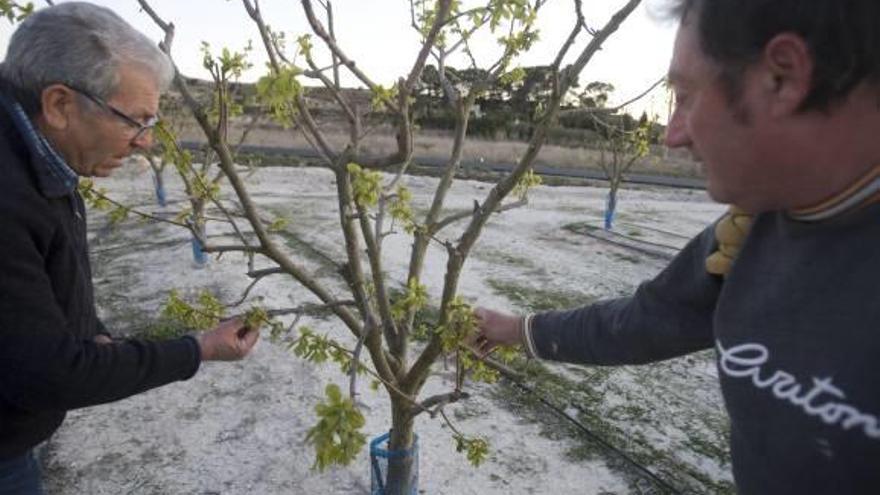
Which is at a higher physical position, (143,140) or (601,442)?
(143,140)

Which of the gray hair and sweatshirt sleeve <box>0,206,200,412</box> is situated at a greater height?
the gray hair

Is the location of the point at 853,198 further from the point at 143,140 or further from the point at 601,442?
the point at 601,442

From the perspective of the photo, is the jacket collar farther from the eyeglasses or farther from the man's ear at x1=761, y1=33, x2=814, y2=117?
the man's ear at x1=761, y1=33, x2=814, y2=117

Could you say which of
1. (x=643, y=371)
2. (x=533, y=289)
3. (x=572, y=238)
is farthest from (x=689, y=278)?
(x=572, y=238)

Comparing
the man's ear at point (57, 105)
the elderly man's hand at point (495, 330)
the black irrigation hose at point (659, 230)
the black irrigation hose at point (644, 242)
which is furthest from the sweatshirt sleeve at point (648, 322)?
the black irrigation hose at point (659, 230)

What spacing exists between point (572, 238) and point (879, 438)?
390 inches

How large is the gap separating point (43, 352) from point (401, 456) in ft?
4.66

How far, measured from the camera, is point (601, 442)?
3.74 metres

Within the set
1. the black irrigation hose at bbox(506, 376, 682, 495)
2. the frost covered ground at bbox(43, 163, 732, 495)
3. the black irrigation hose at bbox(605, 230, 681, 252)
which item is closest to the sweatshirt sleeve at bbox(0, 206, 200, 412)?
the frost covered ground at bbox(43, 163, 732, 495)

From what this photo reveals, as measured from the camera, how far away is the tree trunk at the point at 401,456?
2385mm

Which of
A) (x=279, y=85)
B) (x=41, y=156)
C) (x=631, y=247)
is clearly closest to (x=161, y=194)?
(x=631, y=247)

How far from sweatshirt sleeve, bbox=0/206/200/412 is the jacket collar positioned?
4.6 inches

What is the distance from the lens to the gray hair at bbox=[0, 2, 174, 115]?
148 cm

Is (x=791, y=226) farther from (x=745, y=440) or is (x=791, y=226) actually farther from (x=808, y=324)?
(x=745, y=440)
